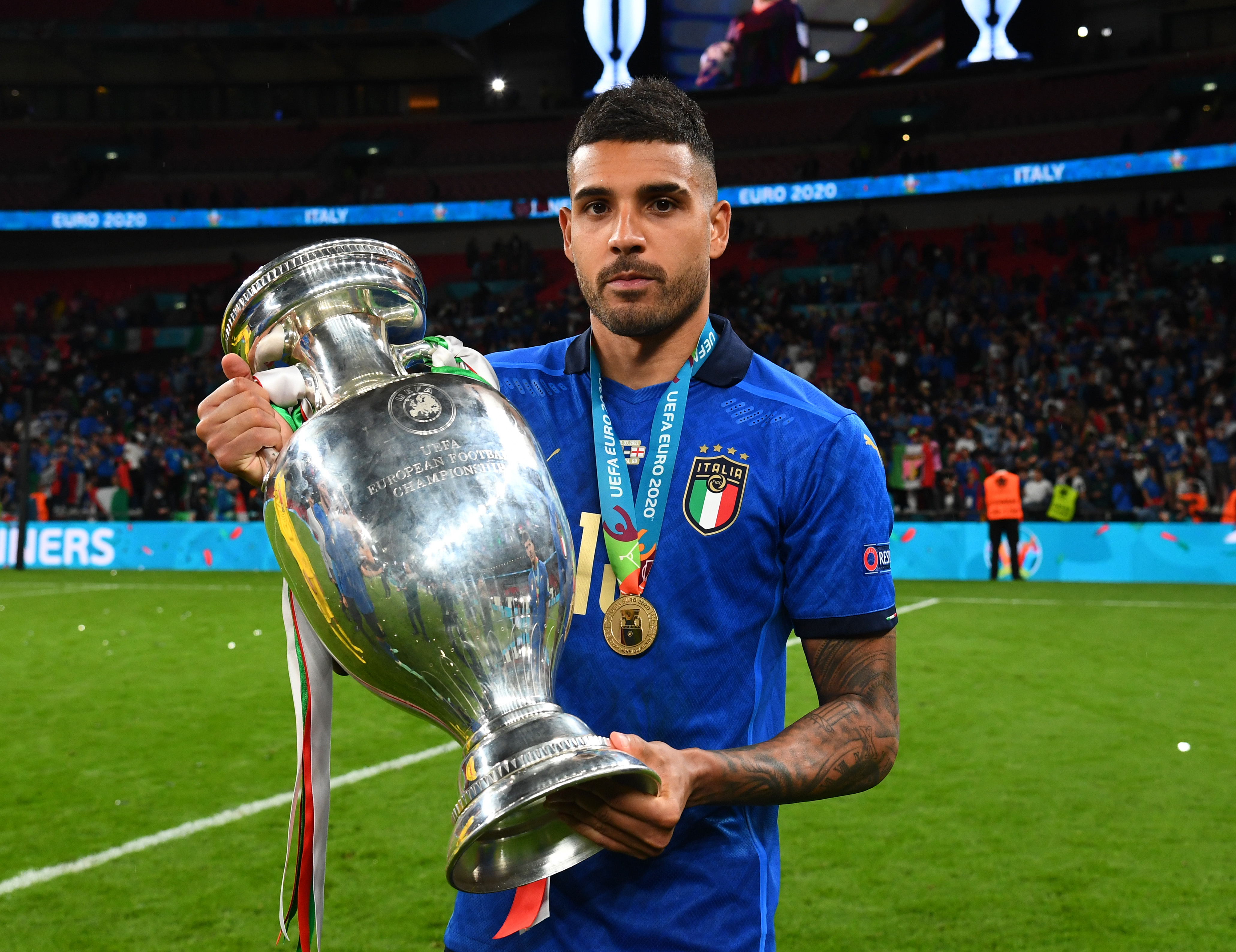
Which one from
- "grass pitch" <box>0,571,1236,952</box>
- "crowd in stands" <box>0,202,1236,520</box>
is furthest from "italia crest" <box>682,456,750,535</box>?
"crowd in stands" <box>0,202,1236,520</box>

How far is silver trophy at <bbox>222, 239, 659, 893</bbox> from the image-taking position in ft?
3.24

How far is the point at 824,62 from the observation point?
24203 mm

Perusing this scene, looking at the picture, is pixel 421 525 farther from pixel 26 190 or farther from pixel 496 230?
pixel 26 190

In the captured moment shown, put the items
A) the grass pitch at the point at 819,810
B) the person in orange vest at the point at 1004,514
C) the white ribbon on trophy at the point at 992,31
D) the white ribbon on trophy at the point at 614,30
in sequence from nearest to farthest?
the grass pitch at the point at 819,810 < the person in orange vest at the point at 1004,514 < the white ribbon on trophy at the point at 992,31 < the white ribbon on trophy at the point at 614,30

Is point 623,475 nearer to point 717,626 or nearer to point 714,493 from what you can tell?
point 714,493

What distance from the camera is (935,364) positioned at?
791 inches

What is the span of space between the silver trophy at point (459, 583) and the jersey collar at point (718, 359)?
0.48m

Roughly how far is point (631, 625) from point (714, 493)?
21 centimetres

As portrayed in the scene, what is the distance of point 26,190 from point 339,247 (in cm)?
3143

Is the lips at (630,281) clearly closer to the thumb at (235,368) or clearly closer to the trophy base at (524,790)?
the thumb at (235,368)

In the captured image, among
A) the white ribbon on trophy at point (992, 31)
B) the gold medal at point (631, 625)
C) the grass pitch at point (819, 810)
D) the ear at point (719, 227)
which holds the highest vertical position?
the white ribbon on trophy at point (992, 31)

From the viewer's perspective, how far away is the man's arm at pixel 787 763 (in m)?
1.00

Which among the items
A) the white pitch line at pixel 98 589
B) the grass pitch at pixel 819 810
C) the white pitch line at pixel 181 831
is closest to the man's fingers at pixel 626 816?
the grass pitch at pixel 819 810

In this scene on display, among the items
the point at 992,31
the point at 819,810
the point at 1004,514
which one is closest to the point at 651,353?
the point at 819,810
